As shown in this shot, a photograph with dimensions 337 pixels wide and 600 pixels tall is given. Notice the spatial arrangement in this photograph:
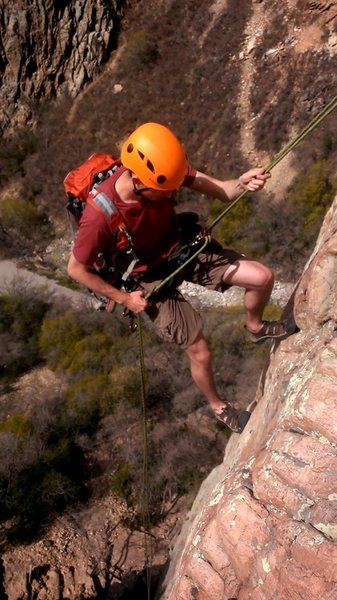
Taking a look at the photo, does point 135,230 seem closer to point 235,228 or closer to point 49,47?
point 235,228

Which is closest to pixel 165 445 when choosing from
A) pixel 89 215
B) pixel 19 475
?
pixel 19 475

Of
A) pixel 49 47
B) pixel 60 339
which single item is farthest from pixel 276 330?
pixel 49 47

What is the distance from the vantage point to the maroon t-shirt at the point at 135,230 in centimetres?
352

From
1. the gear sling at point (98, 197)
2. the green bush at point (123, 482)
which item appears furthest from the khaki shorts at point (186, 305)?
the green bush at point (123, 482)

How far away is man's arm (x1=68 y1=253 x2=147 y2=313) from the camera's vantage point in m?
3.68

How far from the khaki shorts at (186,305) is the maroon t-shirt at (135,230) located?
0.93 feet

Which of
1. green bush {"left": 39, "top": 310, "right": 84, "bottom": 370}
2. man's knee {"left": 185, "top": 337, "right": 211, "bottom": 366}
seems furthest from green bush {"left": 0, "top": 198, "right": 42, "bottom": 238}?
man's knee {"left": 185, "top": 337, "right": 211, "bottom": 366}

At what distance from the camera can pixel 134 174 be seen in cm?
347

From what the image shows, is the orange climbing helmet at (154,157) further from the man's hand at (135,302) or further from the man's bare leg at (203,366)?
the man's bare leg at (203,366)

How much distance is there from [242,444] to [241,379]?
7206mm

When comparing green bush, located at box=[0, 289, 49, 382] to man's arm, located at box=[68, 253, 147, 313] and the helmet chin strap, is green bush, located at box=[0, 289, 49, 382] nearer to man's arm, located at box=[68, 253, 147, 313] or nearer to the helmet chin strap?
man's arm, located at box=[68, 253, 147, 313]

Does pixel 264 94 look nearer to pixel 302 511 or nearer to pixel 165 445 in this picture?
pixel 165 445

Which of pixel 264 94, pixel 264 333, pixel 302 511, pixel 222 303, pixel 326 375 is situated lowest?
pixel 222 303

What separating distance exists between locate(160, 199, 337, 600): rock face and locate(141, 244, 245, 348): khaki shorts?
2.78 ft
